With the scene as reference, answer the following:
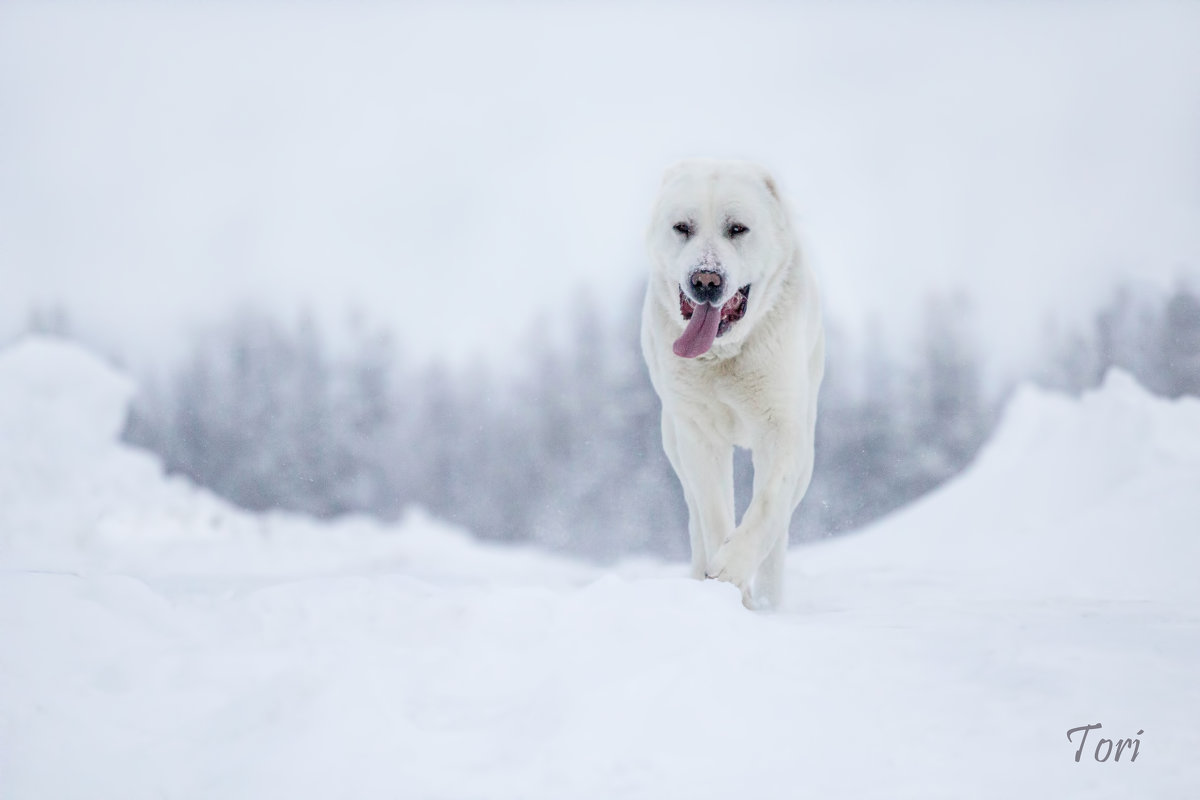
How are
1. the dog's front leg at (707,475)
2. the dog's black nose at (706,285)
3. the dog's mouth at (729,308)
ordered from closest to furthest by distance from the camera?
the dog's black nose at (706,285) < the dog's mouth at (729,308) < the dog's front leg at (707,475)

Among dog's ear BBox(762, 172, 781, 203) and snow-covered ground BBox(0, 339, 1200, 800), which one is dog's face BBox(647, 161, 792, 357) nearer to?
dog's ear BBox(762, 172, 781, 203)

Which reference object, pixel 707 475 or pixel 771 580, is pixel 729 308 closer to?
pixel 707 475

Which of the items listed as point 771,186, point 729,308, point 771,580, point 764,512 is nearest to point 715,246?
point 729,308

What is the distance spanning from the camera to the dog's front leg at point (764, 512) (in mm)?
3311

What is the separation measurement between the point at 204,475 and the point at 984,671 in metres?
18.5

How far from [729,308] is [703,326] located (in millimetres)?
185

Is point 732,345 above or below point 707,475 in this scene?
above

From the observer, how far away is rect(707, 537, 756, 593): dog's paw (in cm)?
327

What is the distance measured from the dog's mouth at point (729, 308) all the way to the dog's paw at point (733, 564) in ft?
2.81

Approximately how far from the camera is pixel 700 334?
3500 millimetres

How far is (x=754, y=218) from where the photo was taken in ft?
11.9

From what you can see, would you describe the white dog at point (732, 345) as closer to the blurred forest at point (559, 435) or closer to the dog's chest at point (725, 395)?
the dog's chest at point (725, 395)

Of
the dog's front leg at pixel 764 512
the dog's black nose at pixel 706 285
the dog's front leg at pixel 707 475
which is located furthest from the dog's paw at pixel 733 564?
the dog's black nose at pixel 706 285

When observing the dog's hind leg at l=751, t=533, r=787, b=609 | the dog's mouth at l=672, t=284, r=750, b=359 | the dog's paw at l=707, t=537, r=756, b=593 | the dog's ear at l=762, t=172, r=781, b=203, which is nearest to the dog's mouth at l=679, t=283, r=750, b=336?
the dog's mouth at l=672, t=284, r=750, b=359
